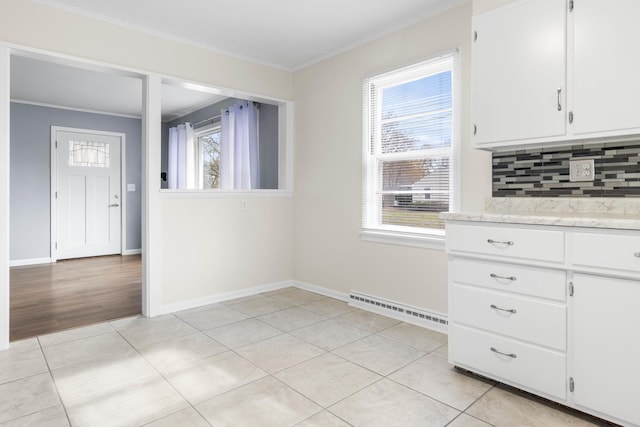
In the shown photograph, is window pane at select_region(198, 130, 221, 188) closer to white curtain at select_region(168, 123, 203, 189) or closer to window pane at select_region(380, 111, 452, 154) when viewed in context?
white curtain at select_region(168, 123, 203, 189)

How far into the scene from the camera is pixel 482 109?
2.32 metres

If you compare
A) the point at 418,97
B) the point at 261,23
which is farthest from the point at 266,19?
the point at 418,97

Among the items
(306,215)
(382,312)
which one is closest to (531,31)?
(382,312)

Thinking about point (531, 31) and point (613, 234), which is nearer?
point (613, 234)

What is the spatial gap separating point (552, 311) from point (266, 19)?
2.83m

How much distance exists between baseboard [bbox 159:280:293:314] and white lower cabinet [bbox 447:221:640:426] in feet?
7.58

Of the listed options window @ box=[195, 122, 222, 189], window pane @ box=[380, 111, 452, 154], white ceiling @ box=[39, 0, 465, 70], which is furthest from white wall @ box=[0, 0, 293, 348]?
window @ box=[195, 122, 222, 189]

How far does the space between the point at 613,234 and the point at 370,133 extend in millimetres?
2167

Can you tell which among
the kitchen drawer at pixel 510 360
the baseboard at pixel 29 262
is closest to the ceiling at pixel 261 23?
the kitchen drawer at pixel 510 360

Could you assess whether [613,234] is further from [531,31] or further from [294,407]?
[294,407]

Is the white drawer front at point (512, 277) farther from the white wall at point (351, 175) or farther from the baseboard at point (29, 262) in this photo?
the baseboard at point (29, 262)

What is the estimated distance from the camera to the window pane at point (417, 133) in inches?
116

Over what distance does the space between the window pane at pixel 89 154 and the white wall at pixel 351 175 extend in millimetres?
4112

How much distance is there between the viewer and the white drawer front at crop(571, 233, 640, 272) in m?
1.57
